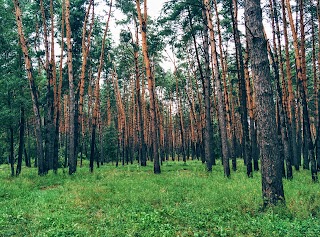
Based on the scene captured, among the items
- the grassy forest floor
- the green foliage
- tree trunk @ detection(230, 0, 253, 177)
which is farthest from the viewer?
the green foliage

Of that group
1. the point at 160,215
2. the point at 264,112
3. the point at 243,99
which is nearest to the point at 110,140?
the point at 243,99

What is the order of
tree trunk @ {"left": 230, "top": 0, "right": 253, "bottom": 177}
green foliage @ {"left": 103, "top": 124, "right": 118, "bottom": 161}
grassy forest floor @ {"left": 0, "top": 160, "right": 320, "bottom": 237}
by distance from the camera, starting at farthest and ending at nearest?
1. green foliage @ {"left": 103, "top": 124, "right": 118, "bottom": 161}
2. tree trunk @ {"left": 230, "top": 0, "right": 253, "bottom": 177}
3. grassy forest floor @ {"left": 0, "top": 160, "right": 320, "bottom": 237}

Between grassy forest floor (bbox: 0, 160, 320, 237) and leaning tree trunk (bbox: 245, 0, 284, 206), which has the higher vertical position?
leaning tree trunk (bbox: 245, 0, 284, 206)

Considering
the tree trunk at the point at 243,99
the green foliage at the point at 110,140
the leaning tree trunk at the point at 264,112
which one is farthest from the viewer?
the green foliage at the point at 110,140

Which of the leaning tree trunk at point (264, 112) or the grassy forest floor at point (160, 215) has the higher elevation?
the leaning tree trunk at point (264, 112)

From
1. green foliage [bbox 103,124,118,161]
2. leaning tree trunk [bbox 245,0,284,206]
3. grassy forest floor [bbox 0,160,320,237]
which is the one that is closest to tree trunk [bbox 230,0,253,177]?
grassy forest floor [bbox 0,160,320,237]

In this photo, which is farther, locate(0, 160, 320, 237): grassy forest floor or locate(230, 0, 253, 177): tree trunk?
locate(230, 0, 253, 177): tree trunk

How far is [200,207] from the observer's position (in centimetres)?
681

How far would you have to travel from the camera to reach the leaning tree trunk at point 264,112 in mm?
6191

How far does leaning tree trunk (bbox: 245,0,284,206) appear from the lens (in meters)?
6.19

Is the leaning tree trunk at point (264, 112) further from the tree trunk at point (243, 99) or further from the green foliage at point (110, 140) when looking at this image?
the green foliage at point (110, 140)

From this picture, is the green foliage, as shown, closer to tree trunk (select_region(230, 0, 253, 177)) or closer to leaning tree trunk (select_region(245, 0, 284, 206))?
tree trunk (select_region(230, 0, 253, 177))

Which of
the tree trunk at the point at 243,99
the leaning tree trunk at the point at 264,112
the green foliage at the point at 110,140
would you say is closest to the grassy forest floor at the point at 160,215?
the leaning tree trunk at the point at 264,112

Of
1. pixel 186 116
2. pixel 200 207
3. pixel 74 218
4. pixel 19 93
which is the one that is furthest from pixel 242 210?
pixel 186 116
